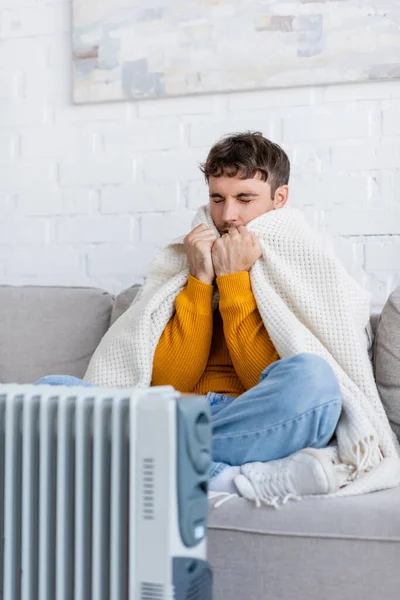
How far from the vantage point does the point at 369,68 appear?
2.04 metres

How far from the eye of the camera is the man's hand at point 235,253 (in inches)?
67.5

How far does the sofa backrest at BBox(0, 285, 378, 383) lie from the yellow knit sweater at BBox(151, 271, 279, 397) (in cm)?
27

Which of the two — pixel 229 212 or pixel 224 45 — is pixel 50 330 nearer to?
pixel 229 212

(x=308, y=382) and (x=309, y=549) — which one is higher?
(x=308, y=382)

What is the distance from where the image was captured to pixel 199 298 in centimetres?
171

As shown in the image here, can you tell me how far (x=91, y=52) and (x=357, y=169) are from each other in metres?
0.86

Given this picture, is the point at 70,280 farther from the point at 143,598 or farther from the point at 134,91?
the point at 143,598

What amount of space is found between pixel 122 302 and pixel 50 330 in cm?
20

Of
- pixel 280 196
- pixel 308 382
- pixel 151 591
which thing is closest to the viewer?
pixel 151 591

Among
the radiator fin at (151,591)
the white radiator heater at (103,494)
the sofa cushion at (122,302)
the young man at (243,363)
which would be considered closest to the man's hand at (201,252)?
the young man at (243,363)

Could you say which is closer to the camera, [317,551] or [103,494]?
[103,494]

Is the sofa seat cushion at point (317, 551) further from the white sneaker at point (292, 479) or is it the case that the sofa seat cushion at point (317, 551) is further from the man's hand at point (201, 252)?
the man's hand at point (201, 252)

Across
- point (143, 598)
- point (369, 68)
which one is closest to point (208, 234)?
point (369, 68)

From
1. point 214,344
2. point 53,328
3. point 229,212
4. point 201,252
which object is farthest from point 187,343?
point 53,328
